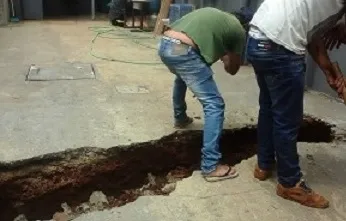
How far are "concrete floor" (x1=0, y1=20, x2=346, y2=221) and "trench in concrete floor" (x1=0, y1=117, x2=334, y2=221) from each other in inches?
3.3

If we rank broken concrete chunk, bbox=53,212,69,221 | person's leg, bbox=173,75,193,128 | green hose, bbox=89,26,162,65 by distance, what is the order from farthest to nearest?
green hose, bbox=89,26,162,65, person's leg, bbox=173,75,193,128, broken concrete chunk, bbox=53,212,69,221

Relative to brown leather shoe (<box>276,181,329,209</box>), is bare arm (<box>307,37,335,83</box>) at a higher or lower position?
higher

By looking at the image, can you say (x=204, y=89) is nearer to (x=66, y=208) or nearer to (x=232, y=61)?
(x=232, y=61)

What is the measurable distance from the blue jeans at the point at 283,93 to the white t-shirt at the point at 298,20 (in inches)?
2.3

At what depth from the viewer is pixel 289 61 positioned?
2.61 meters

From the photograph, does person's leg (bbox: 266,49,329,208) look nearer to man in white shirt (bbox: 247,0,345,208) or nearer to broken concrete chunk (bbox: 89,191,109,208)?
man in white shirt (bbox: 247,0,345,208)

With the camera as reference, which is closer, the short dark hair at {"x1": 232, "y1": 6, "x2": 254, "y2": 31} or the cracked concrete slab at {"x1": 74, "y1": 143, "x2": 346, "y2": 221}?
the cracked concrete slab at {"x1": 74, "y1": 143, "x2": 346, "y2": 221}

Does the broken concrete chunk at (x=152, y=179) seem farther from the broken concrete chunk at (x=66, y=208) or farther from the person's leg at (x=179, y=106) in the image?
the broken concrete chunk at (x=66, y=208)

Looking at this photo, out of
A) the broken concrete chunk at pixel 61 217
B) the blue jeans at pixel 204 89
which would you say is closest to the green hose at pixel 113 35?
the blue jeans at pixel 204 89

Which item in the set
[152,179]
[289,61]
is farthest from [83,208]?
[289,61]

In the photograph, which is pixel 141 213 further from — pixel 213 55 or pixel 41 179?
pixel 213 55

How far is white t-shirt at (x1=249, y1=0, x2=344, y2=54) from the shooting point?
251 centimetres

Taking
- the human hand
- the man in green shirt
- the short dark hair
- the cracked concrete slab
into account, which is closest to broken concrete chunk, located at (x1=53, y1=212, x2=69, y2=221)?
the cracked concrete slab

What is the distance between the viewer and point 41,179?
3271 mm
